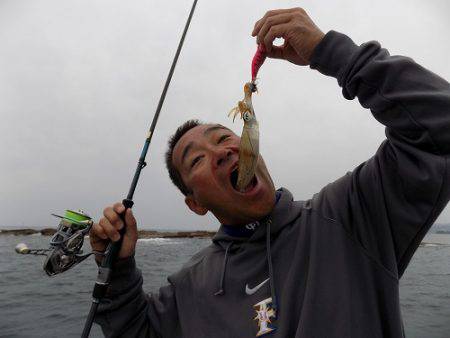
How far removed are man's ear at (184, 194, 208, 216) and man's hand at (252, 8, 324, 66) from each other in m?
1.40

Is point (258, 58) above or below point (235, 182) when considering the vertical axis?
above

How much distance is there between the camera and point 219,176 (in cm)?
251

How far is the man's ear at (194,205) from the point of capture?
2906 millimetres

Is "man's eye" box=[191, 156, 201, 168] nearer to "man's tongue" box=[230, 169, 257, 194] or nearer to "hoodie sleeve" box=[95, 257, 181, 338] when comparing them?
"man's tongue" box=[230, 169, 257, 194]

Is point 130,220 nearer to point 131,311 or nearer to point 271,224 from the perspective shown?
point 131,311

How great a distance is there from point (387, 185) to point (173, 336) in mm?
1946

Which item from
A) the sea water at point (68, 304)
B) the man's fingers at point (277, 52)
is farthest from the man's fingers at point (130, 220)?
the sea water at point (68, 304)

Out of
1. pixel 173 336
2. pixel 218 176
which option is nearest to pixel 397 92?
pixel 218 176

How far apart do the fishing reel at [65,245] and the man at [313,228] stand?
7.9 inches

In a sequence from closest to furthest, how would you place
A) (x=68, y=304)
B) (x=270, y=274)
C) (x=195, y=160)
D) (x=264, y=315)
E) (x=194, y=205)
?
(x=264, y=315) < (x=270, y=274) < (x=195, y=160) < (x=194, y=205) < (x=68, y=304)

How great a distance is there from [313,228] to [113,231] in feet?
4.78

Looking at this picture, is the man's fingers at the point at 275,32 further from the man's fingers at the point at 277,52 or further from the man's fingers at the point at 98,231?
the man's fingers at the point at 98,231

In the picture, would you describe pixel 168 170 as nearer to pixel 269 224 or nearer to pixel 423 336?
pixel 269 224

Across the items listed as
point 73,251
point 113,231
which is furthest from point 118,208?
point 73,251
